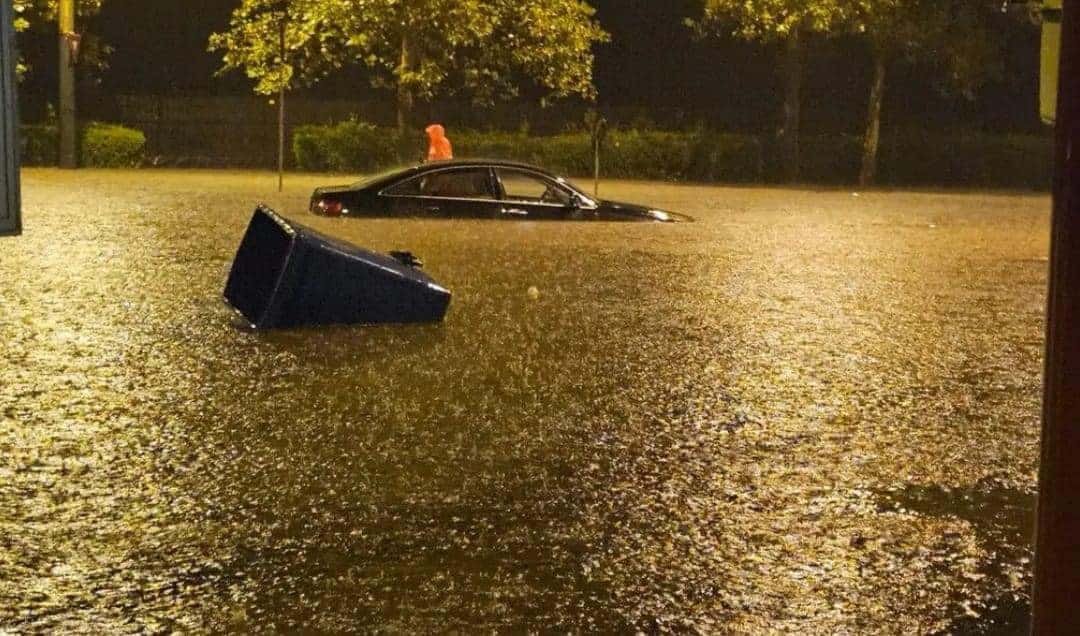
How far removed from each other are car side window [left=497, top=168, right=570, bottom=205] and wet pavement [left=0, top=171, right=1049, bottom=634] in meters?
5.58

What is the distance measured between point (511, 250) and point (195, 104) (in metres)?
23.6

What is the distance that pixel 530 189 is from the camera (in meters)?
21.5

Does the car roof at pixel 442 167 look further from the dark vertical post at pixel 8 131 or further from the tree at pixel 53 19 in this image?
the dark vertical post at pixel 8 131

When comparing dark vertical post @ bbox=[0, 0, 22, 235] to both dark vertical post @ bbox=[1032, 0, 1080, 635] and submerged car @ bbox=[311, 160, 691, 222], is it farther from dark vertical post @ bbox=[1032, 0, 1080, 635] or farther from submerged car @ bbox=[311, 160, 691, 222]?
submerged car @ bbox=[311, 160, 691, 222]

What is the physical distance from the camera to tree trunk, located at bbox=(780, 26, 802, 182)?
127 ft

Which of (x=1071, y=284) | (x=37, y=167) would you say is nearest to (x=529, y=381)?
(x=1071, y=284)

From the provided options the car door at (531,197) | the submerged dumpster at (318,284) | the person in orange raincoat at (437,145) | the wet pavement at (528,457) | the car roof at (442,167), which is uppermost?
the person in orange raincoat at (437,145)

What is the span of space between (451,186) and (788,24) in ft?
55.0

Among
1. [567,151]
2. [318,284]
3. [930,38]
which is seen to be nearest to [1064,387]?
[318,284]

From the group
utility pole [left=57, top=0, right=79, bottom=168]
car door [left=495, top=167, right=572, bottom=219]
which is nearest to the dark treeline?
utility pole [left=57, top=0, right=79, bottom=168]

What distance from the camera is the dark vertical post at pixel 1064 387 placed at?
10.3ft

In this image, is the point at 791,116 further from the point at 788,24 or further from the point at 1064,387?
the point at 1064,387

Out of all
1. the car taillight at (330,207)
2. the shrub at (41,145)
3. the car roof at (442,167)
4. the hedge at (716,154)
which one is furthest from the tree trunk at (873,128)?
the car taillight at (330,207)

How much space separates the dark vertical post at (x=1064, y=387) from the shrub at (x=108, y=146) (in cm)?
3521
